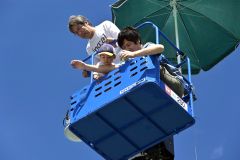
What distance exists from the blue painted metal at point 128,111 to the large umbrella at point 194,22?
16.7 ft

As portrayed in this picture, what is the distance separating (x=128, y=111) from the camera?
10891mm

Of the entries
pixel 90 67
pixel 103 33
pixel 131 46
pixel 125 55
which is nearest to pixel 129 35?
pixel 131 46

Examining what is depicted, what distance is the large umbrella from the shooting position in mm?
16344

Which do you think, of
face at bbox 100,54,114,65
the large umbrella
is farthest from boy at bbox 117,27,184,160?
the large umbrella

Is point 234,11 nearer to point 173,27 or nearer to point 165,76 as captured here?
point 173,27

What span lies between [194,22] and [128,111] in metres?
6.07

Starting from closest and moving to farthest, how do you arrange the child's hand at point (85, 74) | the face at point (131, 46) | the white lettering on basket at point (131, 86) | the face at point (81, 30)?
the white lettering on basket at point (131, 86) → the face at point (131, 46) → the child's hand at point (85, 74) → the face at point (81, 30)

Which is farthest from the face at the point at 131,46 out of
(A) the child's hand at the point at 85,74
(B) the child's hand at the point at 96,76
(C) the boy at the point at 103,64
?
(A) the child's hand at the point at 85,74

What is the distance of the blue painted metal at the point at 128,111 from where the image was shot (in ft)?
34.8

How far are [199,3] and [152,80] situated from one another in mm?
6350

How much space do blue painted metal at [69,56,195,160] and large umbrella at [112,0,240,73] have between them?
201 inches

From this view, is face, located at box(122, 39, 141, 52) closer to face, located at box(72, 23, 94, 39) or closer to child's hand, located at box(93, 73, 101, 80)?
child's hand, located at box(93, 73, 101, 80)

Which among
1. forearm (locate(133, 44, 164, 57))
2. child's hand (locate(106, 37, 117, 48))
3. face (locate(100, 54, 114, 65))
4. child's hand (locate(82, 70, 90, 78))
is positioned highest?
child's hand (locate(106, 37, 117, 48))

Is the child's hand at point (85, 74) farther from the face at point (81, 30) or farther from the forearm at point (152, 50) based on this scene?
the forearm at point (152, 50)
